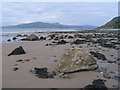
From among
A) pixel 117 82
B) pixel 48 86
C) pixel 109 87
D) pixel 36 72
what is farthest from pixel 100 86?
pixel 36 72

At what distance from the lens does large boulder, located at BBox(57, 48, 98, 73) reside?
6320 mm

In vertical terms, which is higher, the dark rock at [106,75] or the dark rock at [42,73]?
the dark rock at [42,73]

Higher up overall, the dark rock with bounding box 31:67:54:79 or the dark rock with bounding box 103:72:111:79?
the dark rock with bounding box 31:67:54:79

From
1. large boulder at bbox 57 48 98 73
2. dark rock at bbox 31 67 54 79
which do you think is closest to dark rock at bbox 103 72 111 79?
large boulder at bbox 57 48 98 73

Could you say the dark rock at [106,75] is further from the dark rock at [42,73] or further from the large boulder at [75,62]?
the dark rock at [42,73]

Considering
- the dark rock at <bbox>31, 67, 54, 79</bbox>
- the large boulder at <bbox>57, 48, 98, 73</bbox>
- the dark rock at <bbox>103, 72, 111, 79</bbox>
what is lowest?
the dark rock at <bbox>103, 72, 111, 79</bbox>

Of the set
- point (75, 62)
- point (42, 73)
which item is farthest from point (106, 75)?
point (42, 73)

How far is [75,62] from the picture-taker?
6383 mm

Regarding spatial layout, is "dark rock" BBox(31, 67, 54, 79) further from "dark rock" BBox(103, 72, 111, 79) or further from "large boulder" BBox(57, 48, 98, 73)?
"dark rock" BBox(103, 72, 111, 79)

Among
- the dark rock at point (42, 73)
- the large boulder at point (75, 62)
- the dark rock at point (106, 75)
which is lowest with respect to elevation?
the dark rock at point (106, 75)

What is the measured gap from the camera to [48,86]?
16.8 feet

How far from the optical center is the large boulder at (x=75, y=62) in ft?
20.7

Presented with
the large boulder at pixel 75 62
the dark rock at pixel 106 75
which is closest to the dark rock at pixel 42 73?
the large boulder at pixel 75 62

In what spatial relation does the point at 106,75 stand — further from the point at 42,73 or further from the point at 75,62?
the point at 42,73
